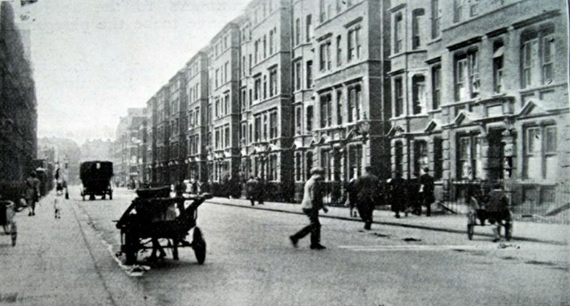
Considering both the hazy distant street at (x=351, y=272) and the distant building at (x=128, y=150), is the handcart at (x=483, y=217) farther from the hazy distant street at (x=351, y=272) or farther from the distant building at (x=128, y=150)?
the distant building at (x=128, y=150)

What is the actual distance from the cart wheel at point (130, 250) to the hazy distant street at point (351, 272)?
333 mm

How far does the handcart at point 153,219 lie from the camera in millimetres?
6477

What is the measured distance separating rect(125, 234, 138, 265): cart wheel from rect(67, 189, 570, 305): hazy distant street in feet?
1.09

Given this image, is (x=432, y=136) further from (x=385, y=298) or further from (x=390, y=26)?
(x=385, y=298)

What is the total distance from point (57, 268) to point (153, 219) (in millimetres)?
1257

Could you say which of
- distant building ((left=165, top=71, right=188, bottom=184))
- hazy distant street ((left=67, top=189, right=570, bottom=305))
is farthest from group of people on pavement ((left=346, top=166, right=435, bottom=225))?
distant building ((left=165, top=71, right=188, bottom=184))

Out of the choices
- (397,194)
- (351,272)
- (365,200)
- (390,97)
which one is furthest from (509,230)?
(390,97)

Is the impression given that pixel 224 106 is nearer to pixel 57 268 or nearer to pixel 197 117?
pixel 197 117

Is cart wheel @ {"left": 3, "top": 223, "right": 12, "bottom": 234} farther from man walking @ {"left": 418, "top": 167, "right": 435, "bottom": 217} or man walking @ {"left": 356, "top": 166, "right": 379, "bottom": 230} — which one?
man walking @ {"left": 418, "top": 167, "right": 435, "bottom": 217}

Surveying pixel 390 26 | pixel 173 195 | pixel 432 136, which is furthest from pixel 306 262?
pixel 390 26

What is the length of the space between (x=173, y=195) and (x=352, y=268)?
8.06 ft

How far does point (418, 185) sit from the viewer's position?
17828 mm

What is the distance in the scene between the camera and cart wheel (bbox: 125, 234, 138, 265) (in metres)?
7.19

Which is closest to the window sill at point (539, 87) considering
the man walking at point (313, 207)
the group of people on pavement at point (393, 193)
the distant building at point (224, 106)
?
the man walking at point (313, 207)
